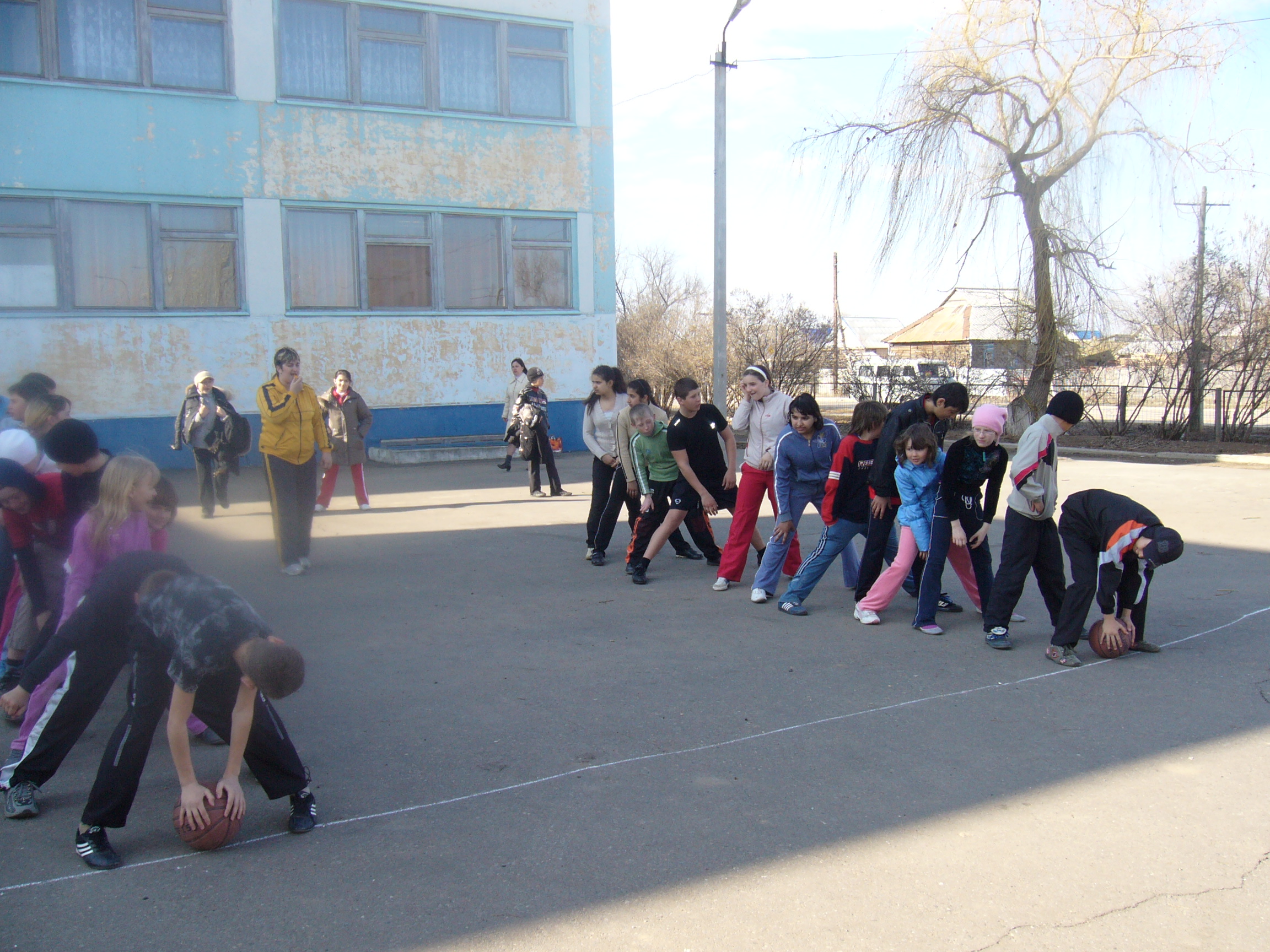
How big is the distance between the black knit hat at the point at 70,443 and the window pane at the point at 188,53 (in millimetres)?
14852

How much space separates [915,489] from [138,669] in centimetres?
459

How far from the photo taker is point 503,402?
20016 millimetres

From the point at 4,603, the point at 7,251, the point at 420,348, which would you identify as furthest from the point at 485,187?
the point at 4,603

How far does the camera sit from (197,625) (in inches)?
134

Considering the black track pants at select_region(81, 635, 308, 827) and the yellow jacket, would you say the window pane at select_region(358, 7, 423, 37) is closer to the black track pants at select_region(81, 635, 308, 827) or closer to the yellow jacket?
the yellow jacket

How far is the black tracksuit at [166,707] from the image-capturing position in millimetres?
3430

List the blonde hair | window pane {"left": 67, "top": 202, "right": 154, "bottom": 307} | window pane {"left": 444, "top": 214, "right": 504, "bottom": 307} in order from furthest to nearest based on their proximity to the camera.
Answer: window pane {"left": 444, "top": 214, "right": 504, "bottom": 307} < window pane {"left": 67, "top": 202, "right": 154, "bottom": 307} < the blonde hair

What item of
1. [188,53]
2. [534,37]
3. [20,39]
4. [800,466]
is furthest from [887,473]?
[20,39]

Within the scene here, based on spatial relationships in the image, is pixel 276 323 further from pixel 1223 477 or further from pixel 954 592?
pixel 1223 477

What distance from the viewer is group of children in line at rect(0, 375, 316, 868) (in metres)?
3.42

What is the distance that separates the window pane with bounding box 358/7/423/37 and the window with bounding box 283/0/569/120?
0.01m

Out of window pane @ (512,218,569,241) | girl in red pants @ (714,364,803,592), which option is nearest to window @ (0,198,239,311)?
window pane @ (512,218,569,241)

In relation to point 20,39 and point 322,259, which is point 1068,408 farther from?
point 20,39

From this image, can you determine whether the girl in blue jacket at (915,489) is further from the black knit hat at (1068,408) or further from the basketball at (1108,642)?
the basketball at (1108,642)
